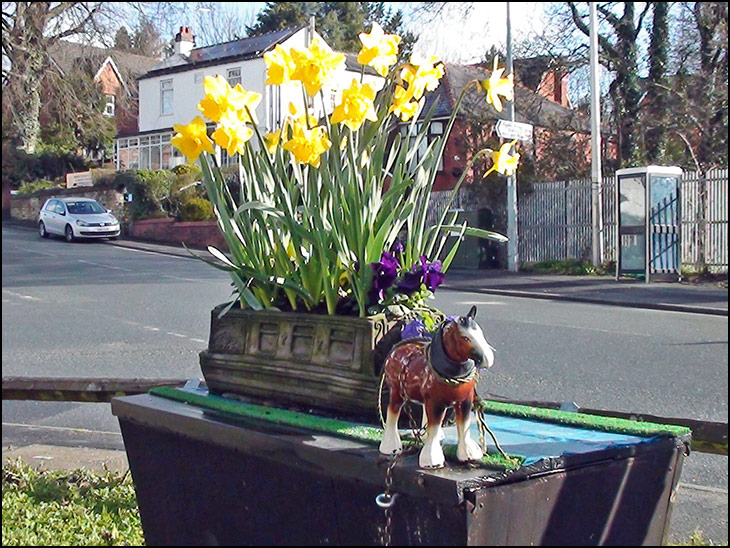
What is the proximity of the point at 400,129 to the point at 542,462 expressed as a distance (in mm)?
1553

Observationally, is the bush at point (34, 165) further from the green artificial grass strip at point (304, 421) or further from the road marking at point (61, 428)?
the green artificial grass strip at point (304, 421)

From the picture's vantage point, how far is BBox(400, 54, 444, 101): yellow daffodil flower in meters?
2.52

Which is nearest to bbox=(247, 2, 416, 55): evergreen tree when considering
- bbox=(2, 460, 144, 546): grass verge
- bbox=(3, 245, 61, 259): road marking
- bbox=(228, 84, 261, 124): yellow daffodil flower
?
bbox=(3, 245, 61, 259): road marking

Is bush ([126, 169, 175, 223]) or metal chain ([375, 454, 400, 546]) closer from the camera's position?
metal chain ([375, 454, 400, 546])

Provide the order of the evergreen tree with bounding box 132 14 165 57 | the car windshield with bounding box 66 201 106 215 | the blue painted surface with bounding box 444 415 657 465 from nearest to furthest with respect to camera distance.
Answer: the blue painted surface with bounding box 444 415 657 465 < the evergreen tree with bounding box 132 14 165 57 < the car windshield with bounding box 66 201 106 215

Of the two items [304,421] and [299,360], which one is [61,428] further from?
[304,421]

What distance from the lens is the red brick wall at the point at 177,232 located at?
26891 millimetres

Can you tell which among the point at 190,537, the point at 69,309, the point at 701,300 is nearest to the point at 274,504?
the point at 190,537

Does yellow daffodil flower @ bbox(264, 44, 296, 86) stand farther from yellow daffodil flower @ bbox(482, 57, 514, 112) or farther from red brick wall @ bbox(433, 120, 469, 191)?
red brick wall @ bbox(433, 120, 469, 191)

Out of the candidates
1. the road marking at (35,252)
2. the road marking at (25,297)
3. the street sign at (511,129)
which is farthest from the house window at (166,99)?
the street sign at (511,129)

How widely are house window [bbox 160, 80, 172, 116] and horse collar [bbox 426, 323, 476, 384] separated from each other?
28.9 metres

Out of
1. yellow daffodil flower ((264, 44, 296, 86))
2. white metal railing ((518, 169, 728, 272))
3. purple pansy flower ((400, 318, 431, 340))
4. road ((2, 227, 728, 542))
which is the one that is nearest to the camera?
purple pansy flower ((400, 318, 431, 340))

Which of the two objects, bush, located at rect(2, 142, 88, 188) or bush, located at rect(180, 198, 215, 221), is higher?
bush, located at rect(2, 142, 88, 188)

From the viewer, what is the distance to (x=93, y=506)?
391 centimetres
